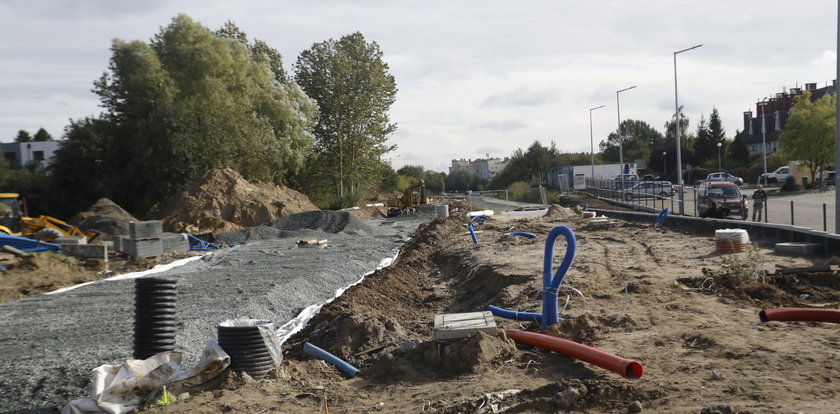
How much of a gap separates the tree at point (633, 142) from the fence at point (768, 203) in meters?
42.7

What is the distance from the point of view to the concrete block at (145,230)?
2120 cm

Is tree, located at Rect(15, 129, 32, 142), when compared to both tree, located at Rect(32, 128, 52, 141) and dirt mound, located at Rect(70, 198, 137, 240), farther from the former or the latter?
dirt mound, located at Rect(70, 198, 137, 240)

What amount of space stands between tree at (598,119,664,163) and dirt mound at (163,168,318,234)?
71508 mm

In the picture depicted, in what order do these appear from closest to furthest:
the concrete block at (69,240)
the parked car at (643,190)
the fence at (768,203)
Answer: the concrete block at (69,240), the fence at (768,203), the parked car at (643,190)

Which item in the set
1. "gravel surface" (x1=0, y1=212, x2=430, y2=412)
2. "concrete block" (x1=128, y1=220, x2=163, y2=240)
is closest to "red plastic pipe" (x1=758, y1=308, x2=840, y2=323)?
"gravel surface" (x1=0, y1=212, x2=430, y2=412)

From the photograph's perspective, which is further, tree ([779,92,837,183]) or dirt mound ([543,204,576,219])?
tree ([779,92,837,183])

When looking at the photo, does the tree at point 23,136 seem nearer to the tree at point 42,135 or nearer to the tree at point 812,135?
the tree at point 42,135

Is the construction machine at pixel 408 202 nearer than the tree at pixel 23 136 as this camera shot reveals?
Yes

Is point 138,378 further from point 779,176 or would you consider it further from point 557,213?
point 779,176

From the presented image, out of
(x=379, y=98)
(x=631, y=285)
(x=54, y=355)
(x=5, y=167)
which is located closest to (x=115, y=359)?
(x=54, y=355)

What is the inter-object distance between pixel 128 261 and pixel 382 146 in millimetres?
34938

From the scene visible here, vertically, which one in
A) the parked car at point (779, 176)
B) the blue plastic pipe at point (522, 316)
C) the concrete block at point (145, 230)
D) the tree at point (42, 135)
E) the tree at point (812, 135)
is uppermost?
the tree at point (42, 135)

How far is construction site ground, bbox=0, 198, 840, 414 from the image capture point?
5.68 metres

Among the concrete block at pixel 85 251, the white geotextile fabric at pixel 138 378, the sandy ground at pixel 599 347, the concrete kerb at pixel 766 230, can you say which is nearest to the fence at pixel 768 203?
the concrete kerb at pixel 766 230
